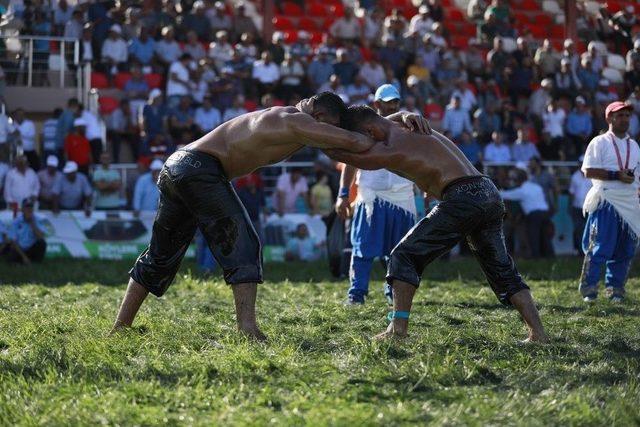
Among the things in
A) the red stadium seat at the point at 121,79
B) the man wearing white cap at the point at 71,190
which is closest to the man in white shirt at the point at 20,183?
the man wearing white cap at the point at 71,190

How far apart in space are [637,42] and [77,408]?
2153 cm

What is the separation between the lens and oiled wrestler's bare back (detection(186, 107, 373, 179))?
6883 millimetres

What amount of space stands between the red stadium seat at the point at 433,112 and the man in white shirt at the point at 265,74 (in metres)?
2.77

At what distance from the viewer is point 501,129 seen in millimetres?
20656

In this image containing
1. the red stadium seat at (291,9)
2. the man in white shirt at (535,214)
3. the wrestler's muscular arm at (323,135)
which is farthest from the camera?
the red stadium seat at (291,9)

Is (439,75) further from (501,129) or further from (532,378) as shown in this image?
(532,378)

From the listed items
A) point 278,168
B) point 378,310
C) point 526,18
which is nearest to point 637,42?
point 526,18

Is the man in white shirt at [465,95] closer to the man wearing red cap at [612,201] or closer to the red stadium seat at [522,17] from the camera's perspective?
the red stadium seat at [522,17]

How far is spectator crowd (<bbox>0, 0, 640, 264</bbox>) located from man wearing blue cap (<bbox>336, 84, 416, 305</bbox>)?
5157 mm

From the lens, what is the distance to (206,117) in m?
18.2

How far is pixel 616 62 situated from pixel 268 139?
18.9 meters

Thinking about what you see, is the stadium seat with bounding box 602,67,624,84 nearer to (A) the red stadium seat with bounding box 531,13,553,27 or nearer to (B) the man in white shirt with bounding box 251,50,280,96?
(A) the red stadium seat with bounding box 531,13,553,27

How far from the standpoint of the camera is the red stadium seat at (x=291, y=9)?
2425 centimetres

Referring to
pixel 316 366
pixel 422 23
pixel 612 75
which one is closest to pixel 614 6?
pixel 612 75
